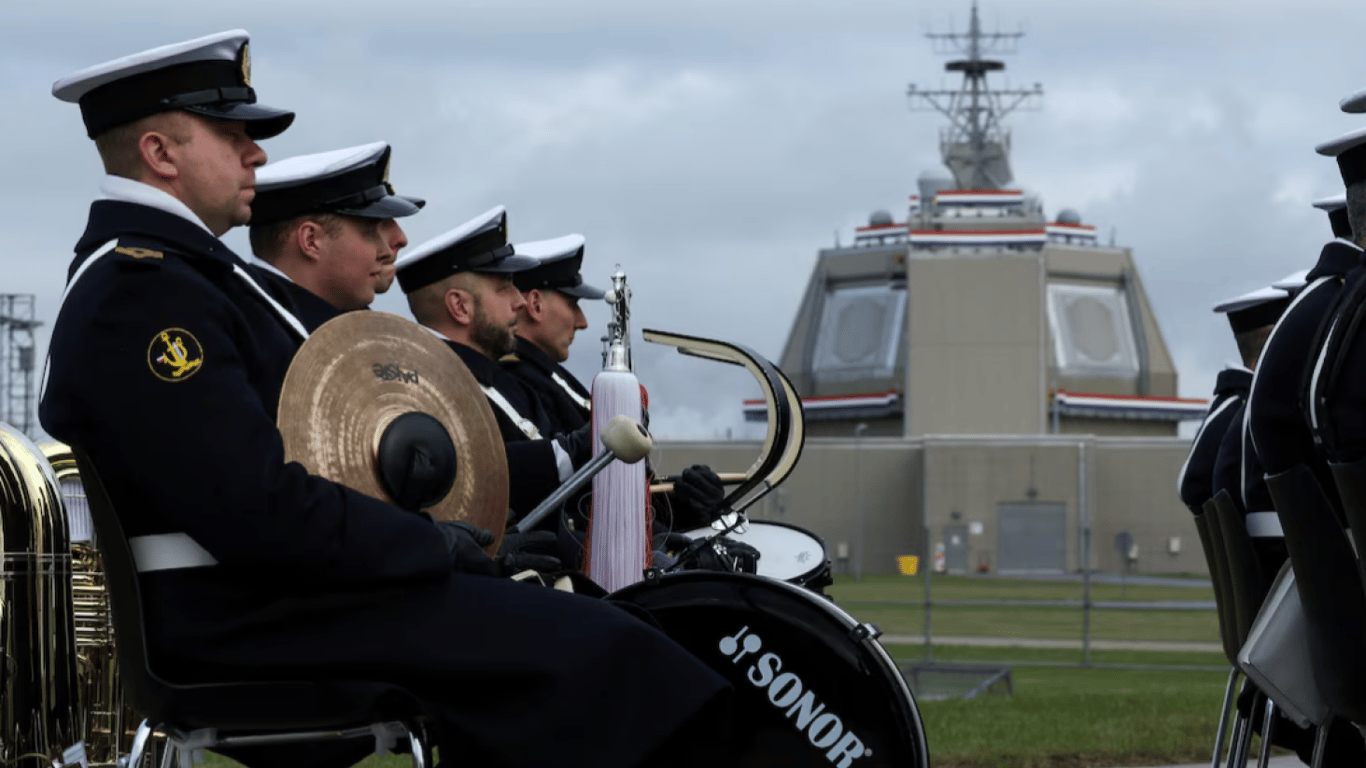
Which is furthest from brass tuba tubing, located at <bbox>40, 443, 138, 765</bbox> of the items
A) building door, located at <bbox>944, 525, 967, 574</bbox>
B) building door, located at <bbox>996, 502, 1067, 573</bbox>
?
building door, located at <bbox>944, 525, 967, 574</bbox>

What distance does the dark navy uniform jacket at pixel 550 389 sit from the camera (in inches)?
298

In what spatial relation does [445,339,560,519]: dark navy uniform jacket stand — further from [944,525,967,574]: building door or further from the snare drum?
[944,525,967,574]: building door

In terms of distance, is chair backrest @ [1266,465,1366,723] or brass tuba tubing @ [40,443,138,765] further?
brass tuba tubing @ [40,443,138,765]

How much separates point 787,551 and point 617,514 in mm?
1198

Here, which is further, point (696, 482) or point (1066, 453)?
point (1066, 453)

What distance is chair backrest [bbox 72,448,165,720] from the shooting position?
3.77 m

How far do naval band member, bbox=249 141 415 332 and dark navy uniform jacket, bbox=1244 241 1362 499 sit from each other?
2248 millimetres

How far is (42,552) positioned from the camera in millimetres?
5457

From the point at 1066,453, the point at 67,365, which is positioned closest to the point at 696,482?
the point at 67,365

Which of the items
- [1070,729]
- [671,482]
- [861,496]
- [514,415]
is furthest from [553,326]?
[861,496]

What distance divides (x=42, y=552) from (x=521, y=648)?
2194mm

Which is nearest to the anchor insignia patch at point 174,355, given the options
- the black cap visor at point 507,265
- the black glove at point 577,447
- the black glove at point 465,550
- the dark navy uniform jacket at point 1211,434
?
the black glove at point 465,550

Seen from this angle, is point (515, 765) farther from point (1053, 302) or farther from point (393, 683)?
point (1053, 302)

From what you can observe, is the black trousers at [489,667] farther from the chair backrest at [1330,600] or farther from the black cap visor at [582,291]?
the black cap visor at [582,291]
